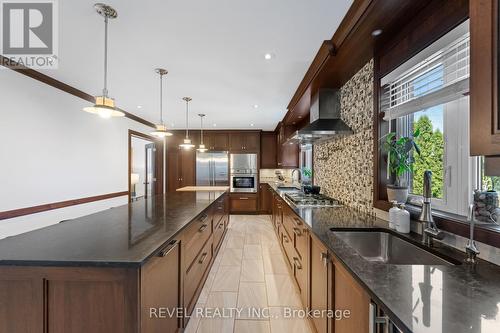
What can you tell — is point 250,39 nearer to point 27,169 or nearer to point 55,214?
point 27,169

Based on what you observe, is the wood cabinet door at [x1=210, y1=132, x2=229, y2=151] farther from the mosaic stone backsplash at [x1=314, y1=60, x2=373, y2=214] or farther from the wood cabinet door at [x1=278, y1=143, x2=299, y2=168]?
the mosaic stone backsplash at [x1=314, y1=60, x2=373, y2=214]

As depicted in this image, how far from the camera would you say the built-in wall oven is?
23.2ft

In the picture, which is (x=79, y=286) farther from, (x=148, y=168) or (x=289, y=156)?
(x=148, y=168)

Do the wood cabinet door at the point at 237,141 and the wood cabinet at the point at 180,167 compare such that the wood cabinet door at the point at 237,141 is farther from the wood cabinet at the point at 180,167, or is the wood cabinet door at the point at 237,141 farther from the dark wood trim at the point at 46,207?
the dark wood trim at the point at 46,207

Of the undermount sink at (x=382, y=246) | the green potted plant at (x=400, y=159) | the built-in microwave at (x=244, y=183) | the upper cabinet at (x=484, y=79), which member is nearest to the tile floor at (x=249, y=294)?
the undermount sink at (x=382, y=246)

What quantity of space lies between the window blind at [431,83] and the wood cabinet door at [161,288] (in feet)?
6.39

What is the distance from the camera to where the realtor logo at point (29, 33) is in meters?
1.86

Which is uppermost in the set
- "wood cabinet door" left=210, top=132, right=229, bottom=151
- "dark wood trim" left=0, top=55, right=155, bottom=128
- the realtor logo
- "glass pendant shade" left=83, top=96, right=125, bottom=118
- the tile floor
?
the realtor logo

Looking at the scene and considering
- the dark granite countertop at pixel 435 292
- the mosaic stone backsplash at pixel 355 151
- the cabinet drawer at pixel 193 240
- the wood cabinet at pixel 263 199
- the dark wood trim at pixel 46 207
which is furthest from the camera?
the wood cabinet at pixel 263 199

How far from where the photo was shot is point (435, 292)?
88cm

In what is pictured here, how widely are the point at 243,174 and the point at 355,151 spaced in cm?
471

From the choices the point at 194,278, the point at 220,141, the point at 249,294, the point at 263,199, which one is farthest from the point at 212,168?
the point at 194,278

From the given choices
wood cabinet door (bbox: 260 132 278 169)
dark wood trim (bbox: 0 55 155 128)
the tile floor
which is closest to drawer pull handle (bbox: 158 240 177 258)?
the tile floor

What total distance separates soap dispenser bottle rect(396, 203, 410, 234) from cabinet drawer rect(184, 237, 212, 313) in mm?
1682
